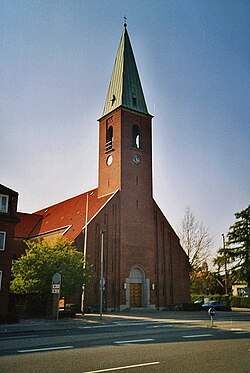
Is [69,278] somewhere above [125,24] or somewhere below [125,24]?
below

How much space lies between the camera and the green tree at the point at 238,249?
172 feet

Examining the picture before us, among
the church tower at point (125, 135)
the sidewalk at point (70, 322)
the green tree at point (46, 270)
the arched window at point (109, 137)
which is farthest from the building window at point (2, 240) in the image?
the arched window at point (109, 137)

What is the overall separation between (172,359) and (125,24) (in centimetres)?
4895

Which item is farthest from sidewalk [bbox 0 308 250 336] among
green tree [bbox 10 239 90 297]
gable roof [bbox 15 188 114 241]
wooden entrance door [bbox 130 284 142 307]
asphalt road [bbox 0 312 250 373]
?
gable roof [bbox 15 188 114 241]

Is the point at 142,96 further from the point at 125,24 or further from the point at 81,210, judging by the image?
the point at 81,210

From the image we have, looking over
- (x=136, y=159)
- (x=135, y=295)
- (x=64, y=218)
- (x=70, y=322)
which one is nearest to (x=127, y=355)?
(x=70, y=322)

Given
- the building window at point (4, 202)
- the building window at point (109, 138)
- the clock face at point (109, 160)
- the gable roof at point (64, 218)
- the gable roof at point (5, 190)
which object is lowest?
the building window at point (4, 202)

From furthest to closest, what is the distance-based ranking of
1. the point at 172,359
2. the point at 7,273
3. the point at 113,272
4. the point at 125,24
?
the point at 125,24, the point at 113,272, the point at 7,273, the point at 172,359

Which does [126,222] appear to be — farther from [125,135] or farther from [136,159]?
[125,135]

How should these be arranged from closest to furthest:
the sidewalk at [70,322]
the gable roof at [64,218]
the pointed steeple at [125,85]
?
1. the sidewalk at [70,322]
2. the gable roof at [64,218]
3. the pointed steeple at [125,85]

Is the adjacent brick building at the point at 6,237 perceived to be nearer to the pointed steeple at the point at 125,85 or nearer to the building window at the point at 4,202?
the building window at the point at 4,202

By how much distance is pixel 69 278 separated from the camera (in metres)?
29.8

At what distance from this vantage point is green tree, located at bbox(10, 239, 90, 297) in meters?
29.0

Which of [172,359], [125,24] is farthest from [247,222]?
[172,359]
